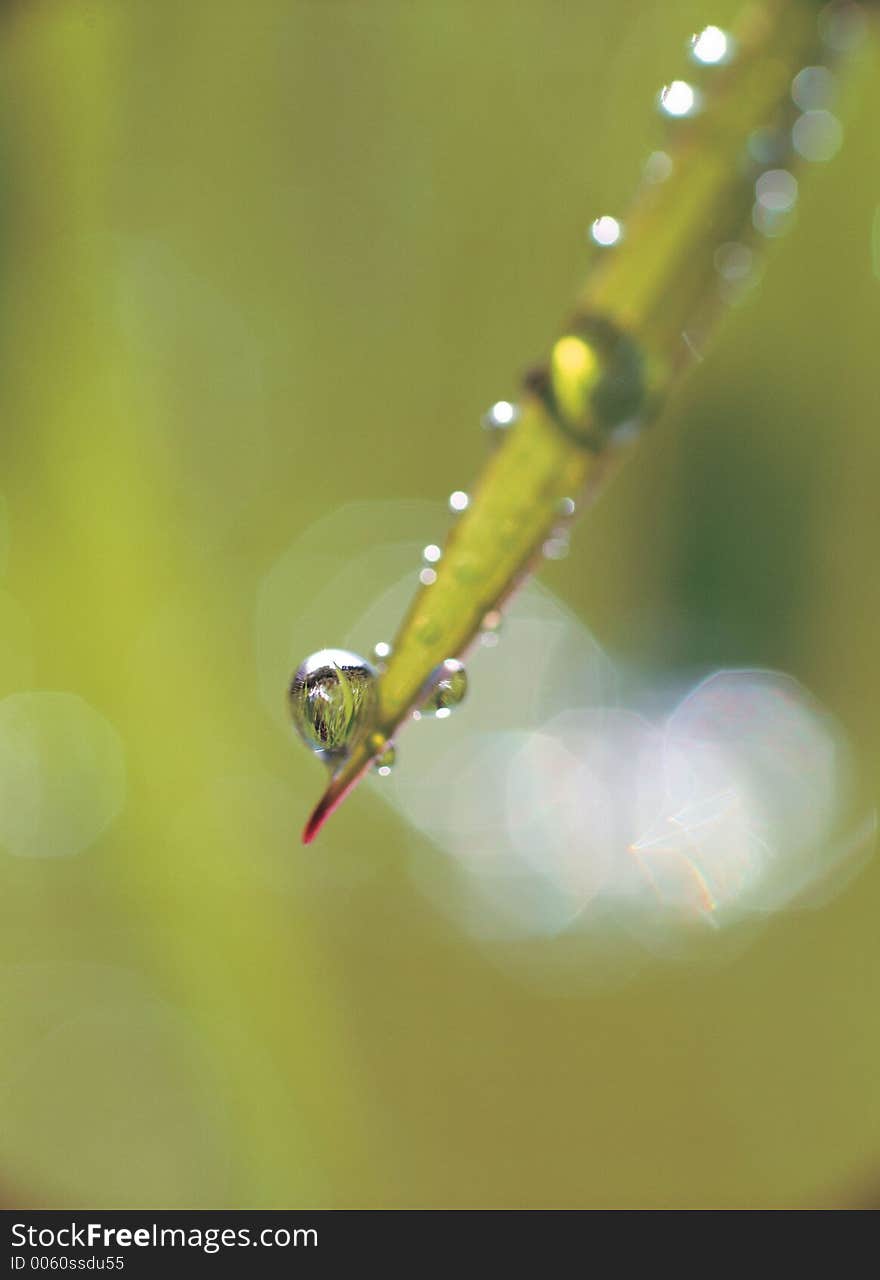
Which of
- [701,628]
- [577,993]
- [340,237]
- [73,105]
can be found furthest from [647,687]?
[73,105]

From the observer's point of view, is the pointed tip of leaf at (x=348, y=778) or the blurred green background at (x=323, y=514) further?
the blurred green background at (x=323, y=514)

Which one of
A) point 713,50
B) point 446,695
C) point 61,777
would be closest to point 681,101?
point 713,50

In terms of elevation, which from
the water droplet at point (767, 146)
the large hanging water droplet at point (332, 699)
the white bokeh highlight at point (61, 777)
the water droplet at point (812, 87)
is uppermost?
the white bokeh highlight at point (61, 777)

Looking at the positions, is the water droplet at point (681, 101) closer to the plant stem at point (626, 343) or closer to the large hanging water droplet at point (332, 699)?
the plant stem at point (626, 343)

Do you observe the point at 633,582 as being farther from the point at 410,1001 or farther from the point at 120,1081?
the point at 120,1081

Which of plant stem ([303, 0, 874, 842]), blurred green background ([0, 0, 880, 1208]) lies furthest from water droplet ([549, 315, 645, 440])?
blurred green background ([0, 0, 880, 1208])

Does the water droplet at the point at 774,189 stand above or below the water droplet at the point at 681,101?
below

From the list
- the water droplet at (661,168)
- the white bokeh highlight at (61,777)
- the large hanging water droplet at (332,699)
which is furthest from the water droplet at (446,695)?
the white bokeh highlight at (61,777)
